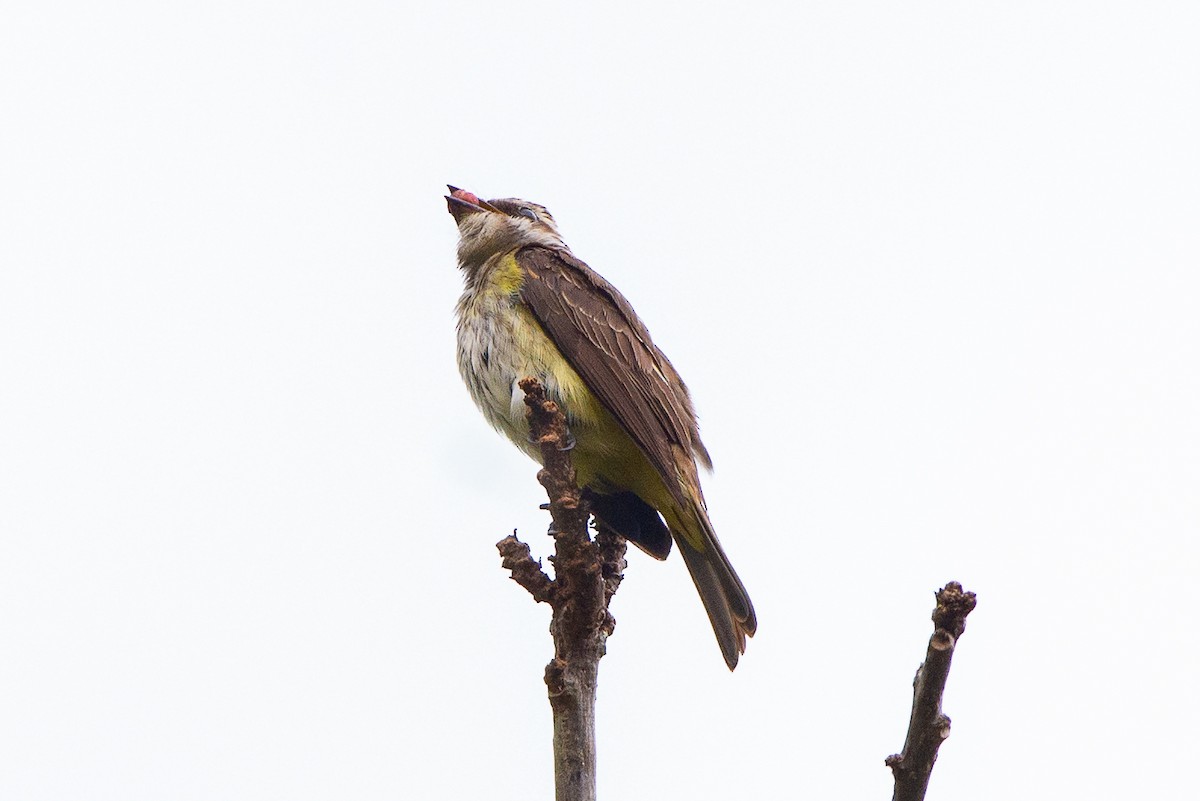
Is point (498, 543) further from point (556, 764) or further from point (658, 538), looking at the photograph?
point (658, 538)

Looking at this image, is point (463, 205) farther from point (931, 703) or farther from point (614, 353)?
point (931, 703)

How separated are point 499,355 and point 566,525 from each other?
2.35m

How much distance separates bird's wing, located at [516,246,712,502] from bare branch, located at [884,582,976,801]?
3.68 metres

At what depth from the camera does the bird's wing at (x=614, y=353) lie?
652 cm

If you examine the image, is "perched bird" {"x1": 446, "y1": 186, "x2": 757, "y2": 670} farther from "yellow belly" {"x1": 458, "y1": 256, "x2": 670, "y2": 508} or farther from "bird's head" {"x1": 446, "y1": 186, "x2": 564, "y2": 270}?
"bird's head" {"x1": 446, "y1": 186, "x2": 564, "y2": 270}

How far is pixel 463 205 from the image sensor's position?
8500mm

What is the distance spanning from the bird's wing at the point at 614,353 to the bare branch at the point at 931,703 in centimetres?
368

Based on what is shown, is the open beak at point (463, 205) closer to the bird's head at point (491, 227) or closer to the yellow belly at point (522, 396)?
the bird's head at point (491, 227)

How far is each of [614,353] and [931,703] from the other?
4406mm

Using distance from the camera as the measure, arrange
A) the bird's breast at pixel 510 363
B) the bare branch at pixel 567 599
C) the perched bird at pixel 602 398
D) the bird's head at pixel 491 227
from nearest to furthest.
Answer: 1. the bare branch at pixel 567 599
2. the perched bird at pixel 602 398
3. the bird's breast at pixel 510 363
4. the bird's head at pixel 491 227

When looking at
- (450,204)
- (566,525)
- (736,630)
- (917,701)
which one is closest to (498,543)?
(566,525)

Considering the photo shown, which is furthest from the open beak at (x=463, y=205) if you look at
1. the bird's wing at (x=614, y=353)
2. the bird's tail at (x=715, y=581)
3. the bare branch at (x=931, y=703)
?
the bare branch at (x=931, y=703)

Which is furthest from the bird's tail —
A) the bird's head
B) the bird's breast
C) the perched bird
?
the bird's head

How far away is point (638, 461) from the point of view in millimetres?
6633
